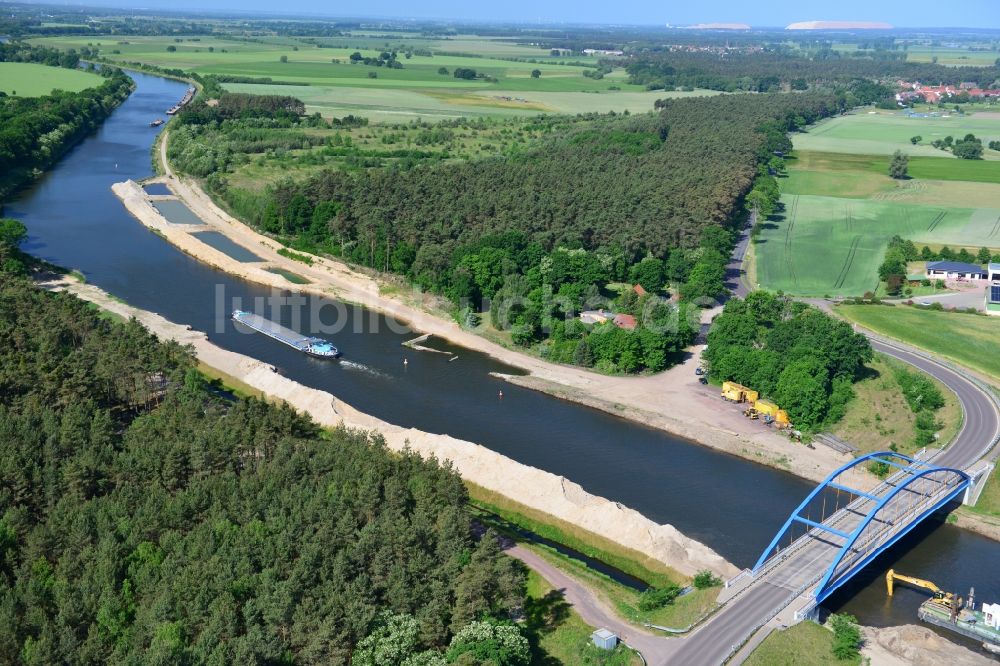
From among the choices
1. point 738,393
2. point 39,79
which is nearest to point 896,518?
point 738,393

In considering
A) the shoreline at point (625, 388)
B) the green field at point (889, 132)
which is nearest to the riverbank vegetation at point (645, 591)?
the shoreline at point (625, 388)

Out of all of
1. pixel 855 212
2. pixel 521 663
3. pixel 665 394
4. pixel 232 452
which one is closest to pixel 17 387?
pixel 232 452

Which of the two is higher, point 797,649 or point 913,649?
point 797,649

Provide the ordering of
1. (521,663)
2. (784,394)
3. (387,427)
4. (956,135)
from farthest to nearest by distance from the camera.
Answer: (956,135) → (784,394) → (387,427) → (521,663)

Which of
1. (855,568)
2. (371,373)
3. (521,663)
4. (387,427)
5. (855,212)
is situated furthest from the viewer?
(855,212)

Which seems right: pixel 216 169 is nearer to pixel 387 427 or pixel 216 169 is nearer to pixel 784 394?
pixel 387 427

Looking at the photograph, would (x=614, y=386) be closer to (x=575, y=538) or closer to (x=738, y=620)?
(x=575, y=538)
